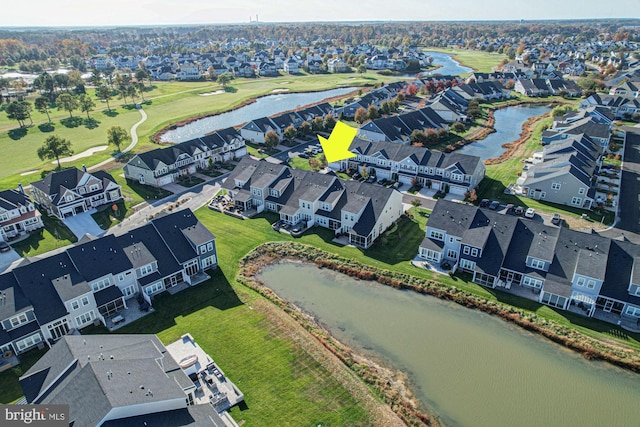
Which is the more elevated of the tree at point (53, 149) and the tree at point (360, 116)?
the tree at point (360, 116)

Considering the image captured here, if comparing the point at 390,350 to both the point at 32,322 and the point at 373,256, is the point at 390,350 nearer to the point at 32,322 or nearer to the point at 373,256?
the point at 373,256

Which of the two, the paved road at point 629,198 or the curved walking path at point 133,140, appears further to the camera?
the curved walking path at point 133,140

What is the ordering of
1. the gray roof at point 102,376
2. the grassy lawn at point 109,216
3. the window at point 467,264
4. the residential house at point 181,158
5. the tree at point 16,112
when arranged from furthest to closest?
the tree at point 16,112 < the residential house at point 181,158 < the grassy lawn at point 109,216 < the window at point 467,264 < the gray roof at point 102,376

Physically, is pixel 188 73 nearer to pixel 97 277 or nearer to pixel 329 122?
pixel 329 122

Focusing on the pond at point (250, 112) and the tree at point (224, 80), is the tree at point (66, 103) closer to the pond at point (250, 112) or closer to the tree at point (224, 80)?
the pond at point (250, 112)

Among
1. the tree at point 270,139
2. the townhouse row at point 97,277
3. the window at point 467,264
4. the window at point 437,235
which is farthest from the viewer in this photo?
the tree at point 270,139

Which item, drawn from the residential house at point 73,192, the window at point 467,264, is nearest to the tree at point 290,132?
the residential house at point 73,192

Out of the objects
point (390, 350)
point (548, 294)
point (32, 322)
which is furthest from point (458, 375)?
point (32, 322)

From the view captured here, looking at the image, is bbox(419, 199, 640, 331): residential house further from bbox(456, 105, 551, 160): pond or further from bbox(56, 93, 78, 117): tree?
bbox(56, 93, 78, 117): tree
